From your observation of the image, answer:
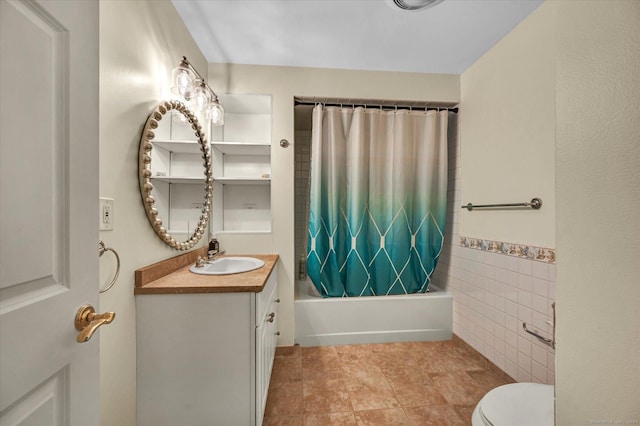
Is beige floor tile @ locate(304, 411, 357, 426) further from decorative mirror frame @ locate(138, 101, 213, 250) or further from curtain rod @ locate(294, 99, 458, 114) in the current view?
curtain rod @ locate(294, 99, 458, 114)

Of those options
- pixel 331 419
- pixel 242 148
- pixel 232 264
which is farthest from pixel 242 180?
pixel 331 419

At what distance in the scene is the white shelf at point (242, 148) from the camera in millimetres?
2071

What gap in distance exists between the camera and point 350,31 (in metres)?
1.73

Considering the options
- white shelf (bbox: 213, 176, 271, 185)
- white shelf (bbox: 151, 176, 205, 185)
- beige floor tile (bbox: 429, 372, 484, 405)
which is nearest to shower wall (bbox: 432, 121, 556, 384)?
beige floor tile (bbox: 429, 372, 484, 405)

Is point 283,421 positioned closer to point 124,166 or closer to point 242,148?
point 124,166

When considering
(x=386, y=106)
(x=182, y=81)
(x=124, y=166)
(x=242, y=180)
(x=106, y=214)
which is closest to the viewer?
(x=106, y=214)

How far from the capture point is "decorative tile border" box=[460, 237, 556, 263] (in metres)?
1.47

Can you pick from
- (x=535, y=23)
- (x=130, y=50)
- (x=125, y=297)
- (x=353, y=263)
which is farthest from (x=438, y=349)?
(x=130, y=50)

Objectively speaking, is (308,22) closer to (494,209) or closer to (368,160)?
(368,160)

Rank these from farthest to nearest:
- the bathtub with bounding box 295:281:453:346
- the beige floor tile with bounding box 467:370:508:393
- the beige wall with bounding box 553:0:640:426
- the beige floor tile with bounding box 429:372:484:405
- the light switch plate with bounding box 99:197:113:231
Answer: the bathtub with bounding box 295:281:453:346
the beige floor tile with bounding box 467:370:508:393
the beige floor tile with bounding box 429:372:484:405
the light switch plate with bounding box 99:197:113:231
the beige wall with bounding box 553:0:640:426

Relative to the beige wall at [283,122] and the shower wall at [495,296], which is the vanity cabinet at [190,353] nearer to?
the beige wall at [283,122]

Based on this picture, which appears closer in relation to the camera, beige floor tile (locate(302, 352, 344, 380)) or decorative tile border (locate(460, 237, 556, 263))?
decorative tile border (locate(460, 237, 556, 263))

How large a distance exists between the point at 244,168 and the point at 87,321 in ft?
6.27

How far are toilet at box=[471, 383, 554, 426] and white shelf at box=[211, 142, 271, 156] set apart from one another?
6.66 ft
